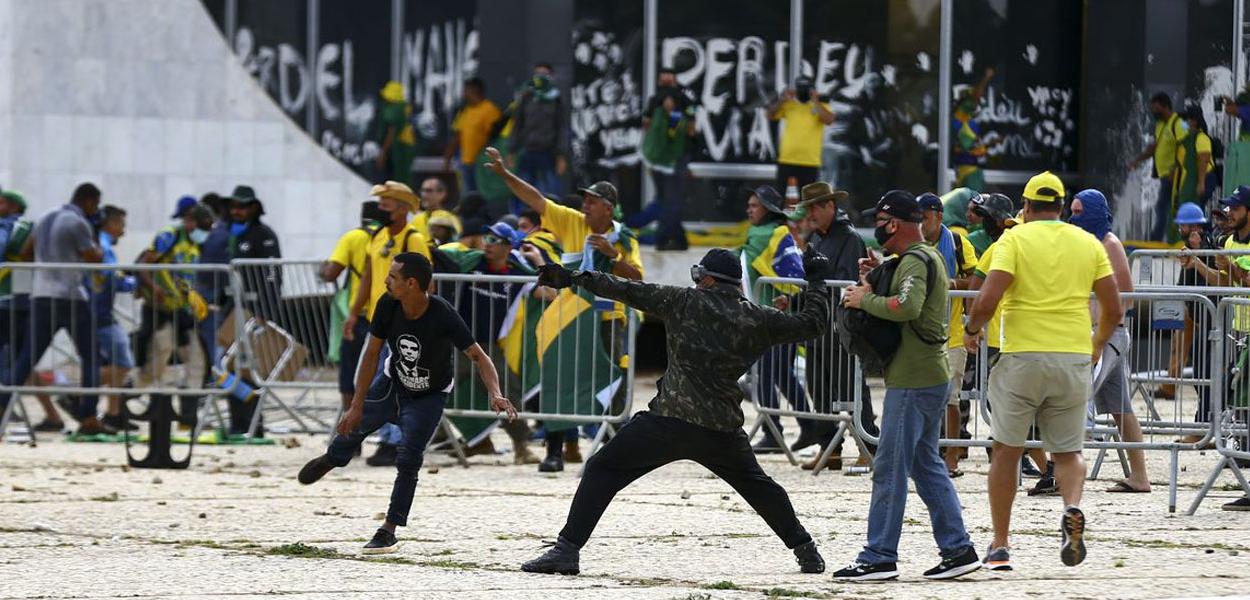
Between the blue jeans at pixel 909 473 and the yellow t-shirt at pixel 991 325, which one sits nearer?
the blue jeans at pixel 909 473

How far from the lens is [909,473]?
8.80 meters

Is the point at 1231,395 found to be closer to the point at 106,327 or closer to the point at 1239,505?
the point at 1239,505

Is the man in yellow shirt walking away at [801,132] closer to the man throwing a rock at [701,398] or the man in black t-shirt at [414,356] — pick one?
the man in black t-shirt at [414,356]

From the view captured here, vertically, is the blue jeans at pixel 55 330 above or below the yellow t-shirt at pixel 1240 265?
below

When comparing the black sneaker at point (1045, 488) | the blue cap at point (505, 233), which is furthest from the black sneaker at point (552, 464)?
the black sneaker at point (1045, 488)

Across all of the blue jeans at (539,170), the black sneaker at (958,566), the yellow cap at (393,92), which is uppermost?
the yellow cap at (393,92)

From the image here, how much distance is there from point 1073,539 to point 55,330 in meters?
9.44

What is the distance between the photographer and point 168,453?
532 inches

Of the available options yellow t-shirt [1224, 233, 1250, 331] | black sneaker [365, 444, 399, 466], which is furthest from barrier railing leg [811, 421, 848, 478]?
black sneaker [365, 444, 399, 466]

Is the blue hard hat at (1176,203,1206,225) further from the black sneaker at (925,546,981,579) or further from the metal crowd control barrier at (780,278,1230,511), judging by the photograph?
the black sneaker at (925,546,981,579)

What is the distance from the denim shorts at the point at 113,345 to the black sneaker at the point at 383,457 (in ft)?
8.96

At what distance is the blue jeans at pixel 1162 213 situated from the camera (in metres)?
20.4

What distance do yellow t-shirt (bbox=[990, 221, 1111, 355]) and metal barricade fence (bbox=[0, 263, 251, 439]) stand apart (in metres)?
7.95

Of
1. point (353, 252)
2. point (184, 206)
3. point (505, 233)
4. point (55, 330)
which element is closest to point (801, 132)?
point (184, 206)
